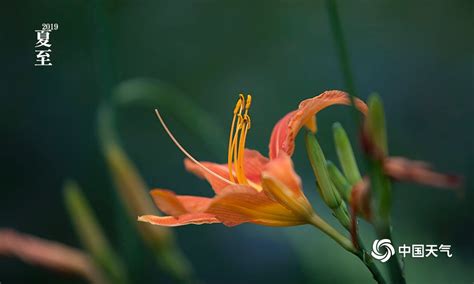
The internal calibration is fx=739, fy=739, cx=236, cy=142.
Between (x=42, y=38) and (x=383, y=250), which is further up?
(x=42, y=38)

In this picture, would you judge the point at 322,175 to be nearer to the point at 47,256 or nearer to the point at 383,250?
the point at 383,250

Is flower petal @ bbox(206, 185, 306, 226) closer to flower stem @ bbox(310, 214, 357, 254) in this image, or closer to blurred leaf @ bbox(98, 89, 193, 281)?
flower stem @ bbox(310, 214, 357, 254)

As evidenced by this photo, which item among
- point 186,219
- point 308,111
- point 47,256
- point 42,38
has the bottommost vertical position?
point 47,256

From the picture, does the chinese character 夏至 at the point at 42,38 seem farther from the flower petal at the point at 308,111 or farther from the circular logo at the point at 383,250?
the circular logo at the point at 383,250

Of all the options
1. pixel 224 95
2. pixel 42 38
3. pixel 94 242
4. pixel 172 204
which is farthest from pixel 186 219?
pixel 224 95

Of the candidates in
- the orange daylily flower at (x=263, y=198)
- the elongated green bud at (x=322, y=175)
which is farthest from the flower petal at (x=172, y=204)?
the elongated green bud at (x=322, y=175)

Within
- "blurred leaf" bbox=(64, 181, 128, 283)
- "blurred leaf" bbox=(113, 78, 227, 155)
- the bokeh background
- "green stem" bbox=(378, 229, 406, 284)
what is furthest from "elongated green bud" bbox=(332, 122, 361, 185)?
the bokeh background
